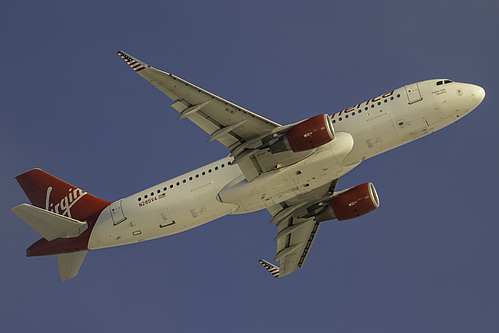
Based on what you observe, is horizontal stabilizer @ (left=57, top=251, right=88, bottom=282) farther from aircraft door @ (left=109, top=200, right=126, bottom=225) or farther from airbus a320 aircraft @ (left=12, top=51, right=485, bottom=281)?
aircraft door @ (left=109, top=200, right=126, bottom=225)

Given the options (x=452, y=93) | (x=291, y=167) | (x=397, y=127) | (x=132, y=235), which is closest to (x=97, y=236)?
(x=132, y=235)

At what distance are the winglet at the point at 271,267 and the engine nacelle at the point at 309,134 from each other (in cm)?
1656

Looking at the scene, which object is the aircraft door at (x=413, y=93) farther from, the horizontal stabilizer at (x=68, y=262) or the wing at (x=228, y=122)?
the horizontal stabilizer at (x=68, y=262)

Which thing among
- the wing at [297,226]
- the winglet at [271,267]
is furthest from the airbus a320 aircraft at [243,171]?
the winglet at [271,267]

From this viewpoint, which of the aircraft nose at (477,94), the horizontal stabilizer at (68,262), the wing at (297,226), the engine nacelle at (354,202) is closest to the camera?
the aircraft nose at (477,94)

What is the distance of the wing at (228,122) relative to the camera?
41031mm

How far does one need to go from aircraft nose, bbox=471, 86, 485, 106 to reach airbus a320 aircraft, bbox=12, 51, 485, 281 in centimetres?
8

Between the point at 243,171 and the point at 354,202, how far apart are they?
34.1ft

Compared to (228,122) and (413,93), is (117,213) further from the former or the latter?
(413,93)

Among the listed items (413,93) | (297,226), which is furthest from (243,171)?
(413,93)

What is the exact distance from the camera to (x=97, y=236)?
49969 millimetres

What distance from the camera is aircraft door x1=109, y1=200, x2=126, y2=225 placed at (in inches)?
1950

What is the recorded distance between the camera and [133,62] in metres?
39.8

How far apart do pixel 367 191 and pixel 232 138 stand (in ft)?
40.9
